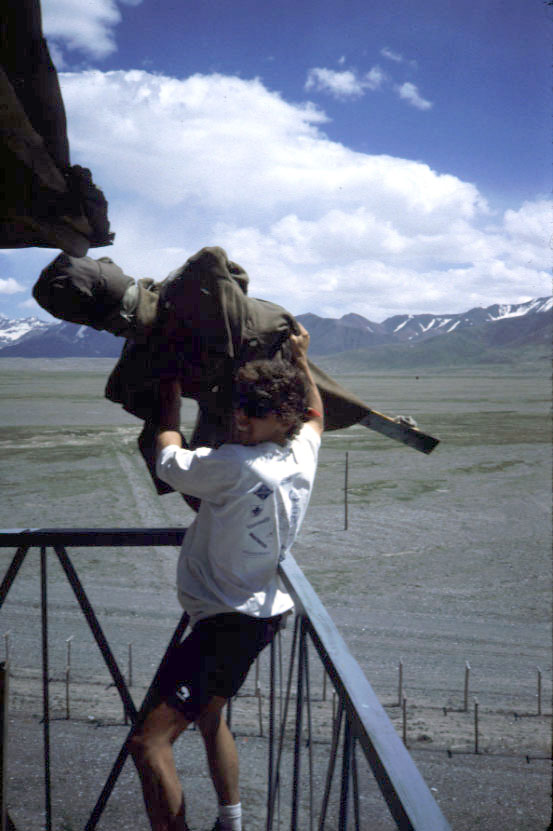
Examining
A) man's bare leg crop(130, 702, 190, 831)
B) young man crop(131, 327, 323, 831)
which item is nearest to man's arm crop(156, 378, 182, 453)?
young man crop(131, 327, 323, 831)

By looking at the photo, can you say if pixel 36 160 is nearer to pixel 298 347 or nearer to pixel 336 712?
pixel 298 347

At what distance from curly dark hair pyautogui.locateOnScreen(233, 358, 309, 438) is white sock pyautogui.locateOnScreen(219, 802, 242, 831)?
4.74 feet

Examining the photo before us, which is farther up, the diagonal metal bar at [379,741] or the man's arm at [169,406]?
the man's arm at [169,406]

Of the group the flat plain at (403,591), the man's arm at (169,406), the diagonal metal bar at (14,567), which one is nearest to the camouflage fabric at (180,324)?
the man's arm at (169,406)

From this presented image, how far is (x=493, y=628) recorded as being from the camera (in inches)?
878

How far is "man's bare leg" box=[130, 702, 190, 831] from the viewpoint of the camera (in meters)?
2.15

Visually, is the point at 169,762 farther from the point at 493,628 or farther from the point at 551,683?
the point at 493,628

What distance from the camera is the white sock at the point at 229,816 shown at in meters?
2.54

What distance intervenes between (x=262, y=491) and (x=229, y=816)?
1257mm

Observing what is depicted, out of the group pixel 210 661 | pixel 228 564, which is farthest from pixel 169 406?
pixel 210 661

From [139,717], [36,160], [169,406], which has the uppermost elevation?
[36,160]

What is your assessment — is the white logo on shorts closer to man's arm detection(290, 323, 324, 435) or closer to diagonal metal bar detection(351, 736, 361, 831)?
diagonal metal bar detection(351, 736, 361, 831)

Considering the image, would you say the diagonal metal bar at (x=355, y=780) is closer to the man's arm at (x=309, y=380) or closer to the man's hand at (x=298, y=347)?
the man's arm at (x=309, y=380)

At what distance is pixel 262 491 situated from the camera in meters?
2.32
